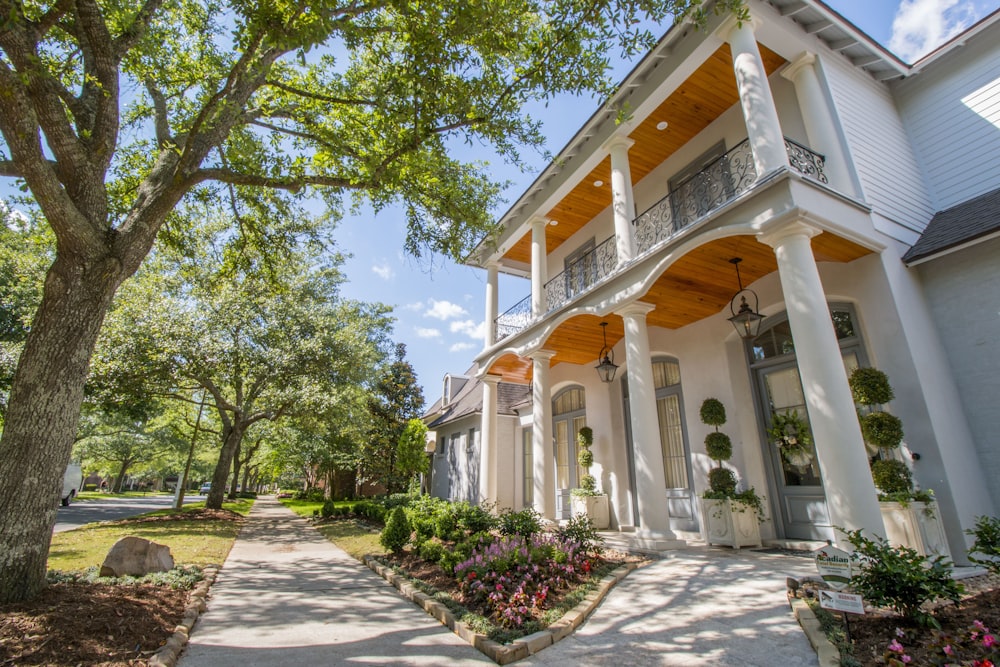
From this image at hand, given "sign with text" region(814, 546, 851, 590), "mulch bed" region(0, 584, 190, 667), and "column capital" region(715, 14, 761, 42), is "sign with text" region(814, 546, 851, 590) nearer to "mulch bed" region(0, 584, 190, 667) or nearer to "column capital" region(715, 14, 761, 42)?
"mulch bed" region(0, 584, 190, 667)

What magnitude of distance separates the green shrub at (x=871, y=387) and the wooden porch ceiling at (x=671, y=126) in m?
5.35

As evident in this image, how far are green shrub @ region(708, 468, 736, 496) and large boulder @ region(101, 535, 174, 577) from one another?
823 cm

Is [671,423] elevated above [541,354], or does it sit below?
below

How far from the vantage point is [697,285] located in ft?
26.5

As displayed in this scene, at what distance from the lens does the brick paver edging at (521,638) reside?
3.67m

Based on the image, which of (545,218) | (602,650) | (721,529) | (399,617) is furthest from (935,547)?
(545,218)

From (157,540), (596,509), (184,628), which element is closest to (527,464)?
(596,509)

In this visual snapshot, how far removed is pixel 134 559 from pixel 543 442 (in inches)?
275

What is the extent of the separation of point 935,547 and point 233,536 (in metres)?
13.6

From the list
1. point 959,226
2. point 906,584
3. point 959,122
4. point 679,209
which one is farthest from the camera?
point 679,209

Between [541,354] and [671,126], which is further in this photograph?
[541,354]

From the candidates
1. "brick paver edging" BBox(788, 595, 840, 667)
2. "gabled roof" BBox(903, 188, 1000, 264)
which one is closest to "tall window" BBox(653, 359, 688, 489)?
"gabled roof" BBox(903, 188, 1000, 264)

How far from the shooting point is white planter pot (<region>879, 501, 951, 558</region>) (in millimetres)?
5039

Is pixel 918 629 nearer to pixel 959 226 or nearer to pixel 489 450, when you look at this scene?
pixel 959 226
